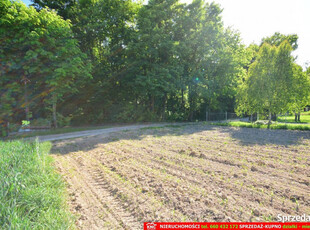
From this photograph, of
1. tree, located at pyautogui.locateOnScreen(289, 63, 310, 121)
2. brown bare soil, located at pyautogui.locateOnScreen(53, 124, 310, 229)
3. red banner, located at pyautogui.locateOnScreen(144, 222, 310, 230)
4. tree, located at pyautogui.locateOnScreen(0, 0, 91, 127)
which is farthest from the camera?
tree, located at pyautogui.locateOnScreen(289, 63, 310, 121)

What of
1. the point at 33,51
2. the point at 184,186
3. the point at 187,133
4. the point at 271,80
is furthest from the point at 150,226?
the point at 271,80

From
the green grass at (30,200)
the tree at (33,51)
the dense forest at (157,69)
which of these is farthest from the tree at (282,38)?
the green grass at (30,200)

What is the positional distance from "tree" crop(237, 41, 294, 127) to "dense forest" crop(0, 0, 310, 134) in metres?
0.06

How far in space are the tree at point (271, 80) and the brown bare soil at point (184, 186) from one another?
7.21 m

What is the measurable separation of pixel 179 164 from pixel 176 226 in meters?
2.53

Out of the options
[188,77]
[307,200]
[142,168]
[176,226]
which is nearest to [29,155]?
[142,168]

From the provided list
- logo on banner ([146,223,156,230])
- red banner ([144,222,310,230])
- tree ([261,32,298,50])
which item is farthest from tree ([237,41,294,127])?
tree ([261,32,298,50])

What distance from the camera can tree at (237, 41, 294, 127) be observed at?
471 inches

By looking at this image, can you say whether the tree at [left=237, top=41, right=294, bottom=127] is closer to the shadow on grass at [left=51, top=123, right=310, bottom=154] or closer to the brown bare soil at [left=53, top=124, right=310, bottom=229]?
the shadow on grass at [left=51, top=123, right=310, bottom=154]

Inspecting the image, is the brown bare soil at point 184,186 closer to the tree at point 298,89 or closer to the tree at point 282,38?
the tree at point 298,89

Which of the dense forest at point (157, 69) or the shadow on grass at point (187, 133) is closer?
the shadow on grass at point (187, 133)

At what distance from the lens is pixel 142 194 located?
11.2 ft

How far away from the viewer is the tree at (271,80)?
1195cm

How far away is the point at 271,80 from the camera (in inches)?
486
